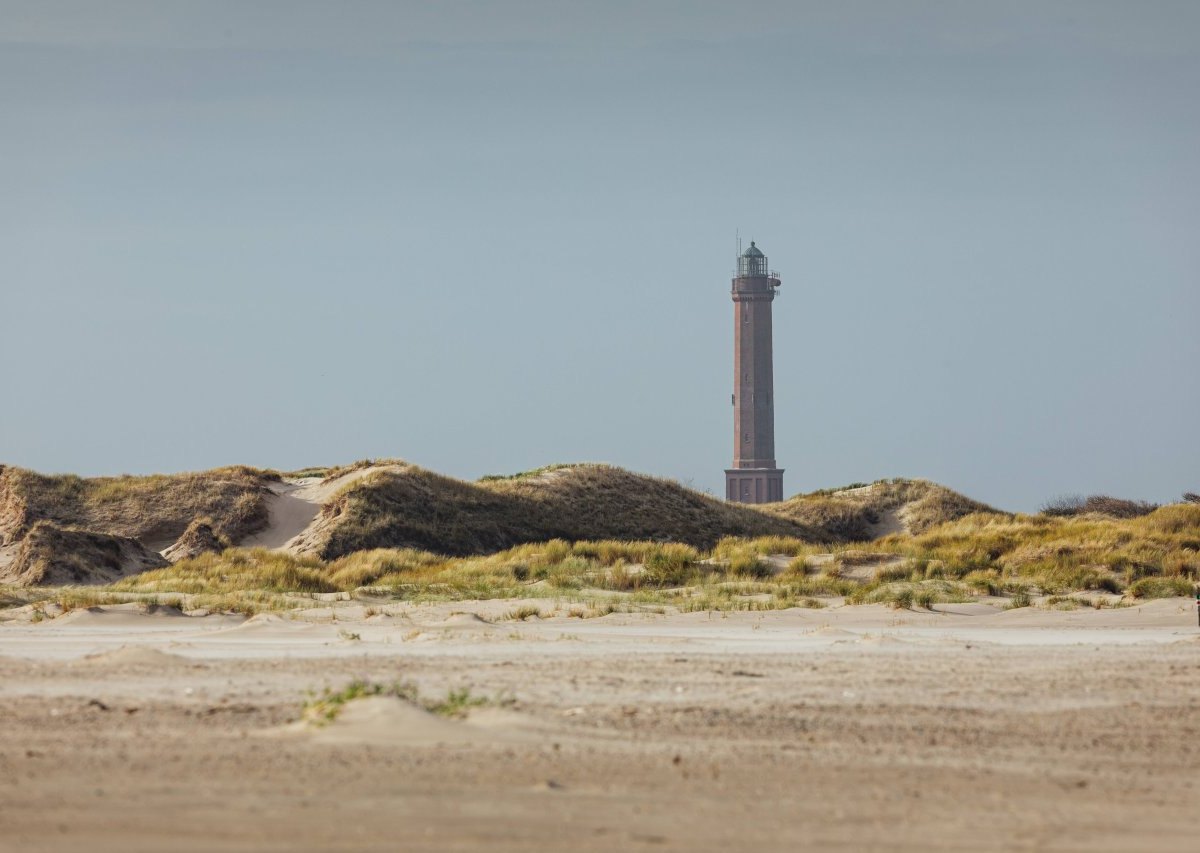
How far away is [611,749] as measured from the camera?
320 inches

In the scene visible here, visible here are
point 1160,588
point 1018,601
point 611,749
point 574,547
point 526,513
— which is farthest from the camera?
point 526,513

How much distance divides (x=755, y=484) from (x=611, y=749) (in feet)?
316

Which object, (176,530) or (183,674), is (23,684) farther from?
(176,530)

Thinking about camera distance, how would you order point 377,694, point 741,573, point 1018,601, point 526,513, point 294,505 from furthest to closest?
1. point 526,513
2. point 294,505
3. point 741,573
4. point 1018,601
5. point 377,694

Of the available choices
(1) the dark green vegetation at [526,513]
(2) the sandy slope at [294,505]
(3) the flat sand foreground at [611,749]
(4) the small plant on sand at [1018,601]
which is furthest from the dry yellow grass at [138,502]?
(3) the flat sand foreground at [611,749]

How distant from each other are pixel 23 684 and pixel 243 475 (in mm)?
31774

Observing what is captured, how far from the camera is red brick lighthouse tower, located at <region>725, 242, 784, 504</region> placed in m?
103

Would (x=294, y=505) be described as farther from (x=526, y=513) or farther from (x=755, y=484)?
(x=755, y=484)

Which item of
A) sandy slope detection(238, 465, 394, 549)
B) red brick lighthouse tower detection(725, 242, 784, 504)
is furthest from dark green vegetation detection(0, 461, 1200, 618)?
red brick lighthouse tower detection(725, 242, 784, 504)

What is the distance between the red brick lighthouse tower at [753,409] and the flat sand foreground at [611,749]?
89.5 meters

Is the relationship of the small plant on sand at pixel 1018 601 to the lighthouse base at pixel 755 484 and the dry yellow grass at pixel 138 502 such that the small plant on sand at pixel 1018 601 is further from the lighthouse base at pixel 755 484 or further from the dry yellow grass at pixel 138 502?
the lighthouse base at pixel 755 484

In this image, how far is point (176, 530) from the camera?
127 ft

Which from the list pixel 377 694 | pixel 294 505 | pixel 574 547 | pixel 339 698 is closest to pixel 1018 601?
pixel 574 547

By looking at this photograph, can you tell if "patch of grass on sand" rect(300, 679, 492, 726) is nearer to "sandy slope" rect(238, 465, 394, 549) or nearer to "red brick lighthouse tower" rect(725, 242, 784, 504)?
"sandy slope" rect(238, 465, 394, 549)
